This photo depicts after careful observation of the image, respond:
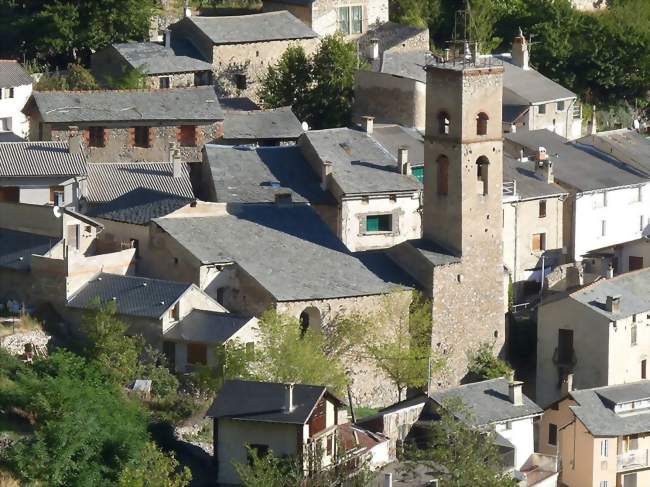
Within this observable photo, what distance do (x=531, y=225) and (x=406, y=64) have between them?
1057 cm

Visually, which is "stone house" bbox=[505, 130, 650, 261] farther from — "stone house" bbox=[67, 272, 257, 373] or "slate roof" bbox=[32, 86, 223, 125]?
"stone house" bbox=[67, 272, 257, 373]

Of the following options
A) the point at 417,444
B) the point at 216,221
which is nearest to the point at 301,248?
the point at 216,221

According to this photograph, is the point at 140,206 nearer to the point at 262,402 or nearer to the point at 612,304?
the point at 262,402

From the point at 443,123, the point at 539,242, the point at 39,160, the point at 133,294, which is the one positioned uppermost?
the point at 443,123

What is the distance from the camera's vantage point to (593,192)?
8744 cm

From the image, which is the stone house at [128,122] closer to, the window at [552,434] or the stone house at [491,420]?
the stone house at [491,420]

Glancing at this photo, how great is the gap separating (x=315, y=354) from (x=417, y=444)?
404 cm

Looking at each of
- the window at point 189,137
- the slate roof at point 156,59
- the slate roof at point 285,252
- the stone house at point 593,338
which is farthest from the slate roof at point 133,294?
the slate roof at point 156,59

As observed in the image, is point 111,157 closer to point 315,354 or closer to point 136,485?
point 315,354

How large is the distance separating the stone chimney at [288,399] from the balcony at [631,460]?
11547 millimetres

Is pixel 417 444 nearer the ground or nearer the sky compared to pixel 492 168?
nearer the ground

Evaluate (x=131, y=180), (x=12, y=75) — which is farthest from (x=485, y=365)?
(x=12, y=75)

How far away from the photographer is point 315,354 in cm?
7300

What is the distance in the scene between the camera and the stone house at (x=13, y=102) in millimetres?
87250
